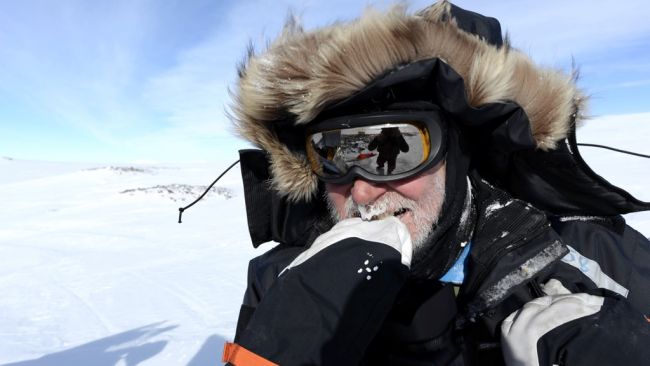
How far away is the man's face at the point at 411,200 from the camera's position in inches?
68.1

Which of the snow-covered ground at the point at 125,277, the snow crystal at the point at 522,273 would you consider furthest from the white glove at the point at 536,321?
the snow-covered ground at the point at 125,277

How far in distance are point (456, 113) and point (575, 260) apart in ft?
2.23

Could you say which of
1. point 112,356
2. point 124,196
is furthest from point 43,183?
point 112,356

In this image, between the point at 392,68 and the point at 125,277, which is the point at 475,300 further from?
the point at 125,277

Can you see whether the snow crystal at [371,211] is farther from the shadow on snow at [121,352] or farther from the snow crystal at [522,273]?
the shadow on snow at [121,352]

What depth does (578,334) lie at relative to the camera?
1155mm

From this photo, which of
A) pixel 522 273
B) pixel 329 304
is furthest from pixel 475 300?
pixel 329 304

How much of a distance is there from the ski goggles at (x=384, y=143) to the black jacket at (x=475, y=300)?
36 centimetres

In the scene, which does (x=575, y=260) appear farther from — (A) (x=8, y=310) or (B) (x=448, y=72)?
(A) (x=8, y=310)

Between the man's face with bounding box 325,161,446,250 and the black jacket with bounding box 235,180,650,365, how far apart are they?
0.19 meters

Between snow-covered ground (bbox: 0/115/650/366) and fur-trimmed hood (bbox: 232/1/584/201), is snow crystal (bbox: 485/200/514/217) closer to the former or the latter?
fur-trimmed hood (bbox: 232/1/584/201)

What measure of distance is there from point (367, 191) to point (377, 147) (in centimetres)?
19

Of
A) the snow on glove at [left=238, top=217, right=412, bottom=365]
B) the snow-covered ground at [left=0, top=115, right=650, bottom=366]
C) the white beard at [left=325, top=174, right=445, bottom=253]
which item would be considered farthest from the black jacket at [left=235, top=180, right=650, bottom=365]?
the snow-covered ground at [left=0, top=115, right=650, bottom=366]

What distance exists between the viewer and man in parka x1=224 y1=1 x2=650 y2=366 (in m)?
1.18
